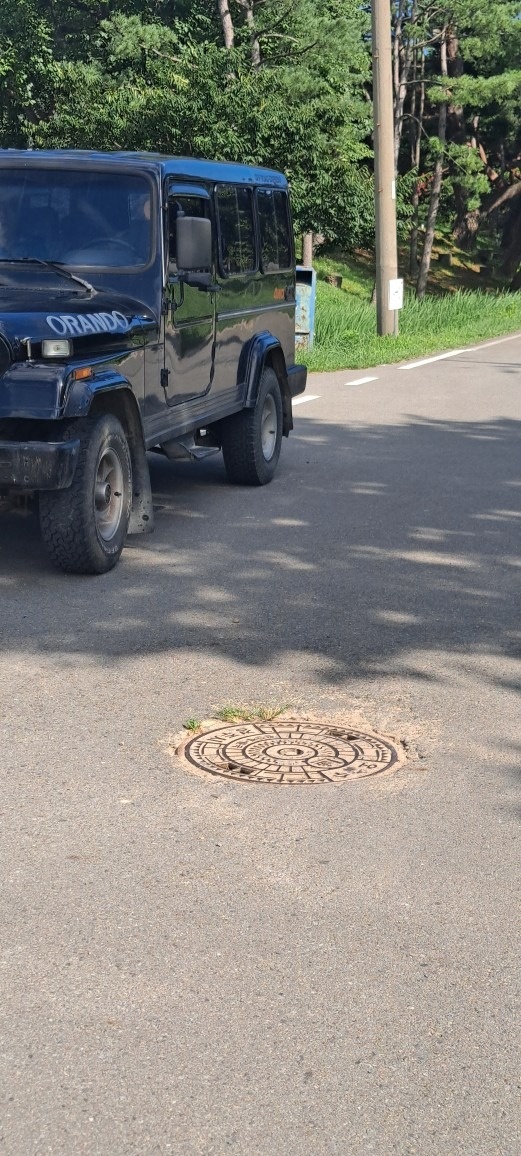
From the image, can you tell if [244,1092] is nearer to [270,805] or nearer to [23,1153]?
[23,1153]

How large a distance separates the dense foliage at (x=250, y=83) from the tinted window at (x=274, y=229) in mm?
17517

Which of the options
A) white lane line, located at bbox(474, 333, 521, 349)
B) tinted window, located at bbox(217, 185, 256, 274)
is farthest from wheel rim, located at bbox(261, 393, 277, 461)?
white lane line, located at bbox(474, 333, 521, 349)

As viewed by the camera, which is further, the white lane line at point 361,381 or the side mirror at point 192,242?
the white lane line at point 361,381

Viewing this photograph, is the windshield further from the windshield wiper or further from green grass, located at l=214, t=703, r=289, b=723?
green grass, located at l=214, t=703, r=289, b=723

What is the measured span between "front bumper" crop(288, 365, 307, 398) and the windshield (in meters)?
3.12

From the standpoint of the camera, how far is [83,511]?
7676mm

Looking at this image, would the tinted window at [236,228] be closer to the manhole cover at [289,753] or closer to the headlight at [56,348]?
the headlight at [56,348]

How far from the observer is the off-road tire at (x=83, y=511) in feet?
25.1

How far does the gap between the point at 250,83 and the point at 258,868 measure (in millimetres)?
27199

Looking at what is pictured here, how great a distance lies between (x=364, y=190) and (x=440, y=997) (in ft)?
95.4

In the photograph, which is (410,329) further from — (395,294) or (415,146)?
(415,146)

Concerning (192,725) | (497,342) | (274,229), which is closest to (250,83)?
(497,342)

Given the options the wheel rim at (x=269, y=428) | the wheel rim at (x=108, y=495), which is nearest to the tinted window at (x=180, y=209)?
the wheel rim at (x=108, y=495)

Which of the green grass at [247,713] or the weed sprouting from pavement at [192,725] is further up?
the weed sprouting from pavement at [192,725]
